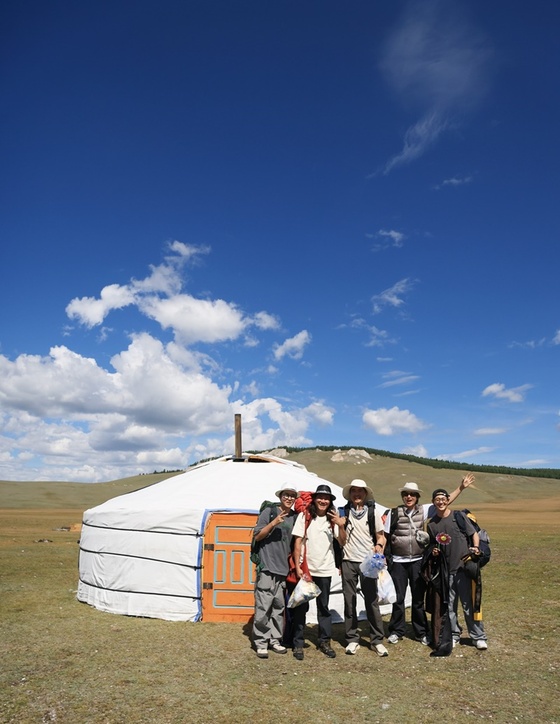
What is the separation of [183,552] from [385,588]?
117 inches

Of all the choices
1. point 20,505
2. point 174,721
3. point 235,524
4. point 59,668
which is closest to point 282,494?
point 235,524

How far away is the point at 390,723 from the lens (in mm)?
4332

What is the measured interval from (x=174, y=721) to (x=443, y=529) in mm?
3361

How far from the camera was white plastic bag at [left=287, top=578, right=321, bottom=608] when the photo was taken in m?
5.81

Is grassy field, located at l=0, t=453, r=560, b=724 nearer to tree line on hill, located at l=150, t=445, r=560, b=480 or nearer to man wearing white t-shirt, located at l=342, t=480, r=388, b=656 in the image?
man wearing white t-shirt, located at l=342, t=480, r=388, b=656

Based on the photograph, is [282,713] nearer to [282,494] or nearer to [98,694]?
[98,694]

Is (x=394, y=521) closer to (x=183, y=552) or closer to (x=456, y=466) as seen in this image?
(x=183, y=552)

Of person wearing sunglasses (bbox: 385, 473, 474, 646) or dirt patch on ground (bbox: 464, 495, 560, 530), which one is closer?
person wearing sunglasses (bbox: 385, 473, 474, 646)

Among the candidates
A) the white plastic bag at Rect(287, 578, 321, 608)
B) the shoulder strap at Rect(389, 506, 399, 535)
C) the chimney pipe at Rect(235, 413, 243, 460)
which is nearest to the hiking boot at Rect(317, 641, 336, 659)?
the white plastic bag at Rect(287, 578, 321, 608)

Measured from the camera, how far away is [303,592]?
5816 millimetres

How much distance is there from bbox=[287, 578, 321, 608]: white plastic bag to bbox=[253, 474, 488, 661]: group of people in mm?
158

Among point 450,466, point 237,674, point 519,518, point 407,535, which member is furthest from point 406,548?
point 450,466

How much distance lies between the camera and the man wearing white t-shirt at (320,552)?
6070mm

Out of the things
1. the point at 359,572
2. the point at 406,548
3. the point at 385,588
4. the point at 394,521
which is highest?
the point at 394,521
